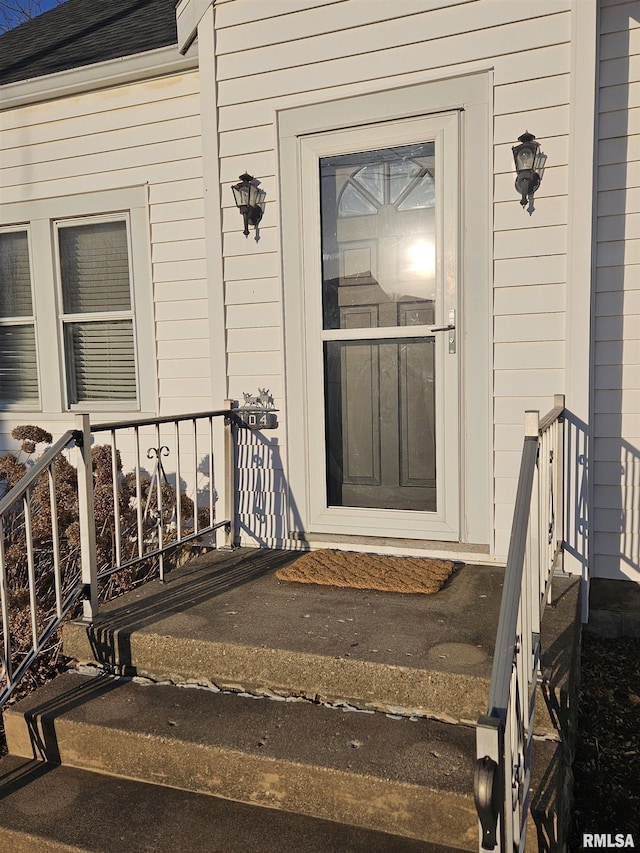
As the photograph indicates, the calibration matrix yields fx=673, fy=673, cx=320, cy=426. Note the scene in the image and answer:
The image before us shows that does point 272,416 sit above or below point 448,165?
below

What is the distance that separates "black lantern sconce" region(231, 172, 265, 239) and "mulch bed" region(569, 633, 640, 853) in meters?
2.71

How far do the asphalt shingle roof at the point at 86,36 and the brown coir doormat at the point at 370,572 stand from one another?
3240mm

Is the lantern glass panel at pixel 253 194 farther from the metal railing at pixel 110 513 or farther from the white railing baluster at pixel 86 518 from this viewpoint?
the white railing baluster at pixel 86 518

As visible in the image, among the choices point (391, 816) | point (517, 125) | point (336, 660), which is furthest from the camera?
point (517, 125)

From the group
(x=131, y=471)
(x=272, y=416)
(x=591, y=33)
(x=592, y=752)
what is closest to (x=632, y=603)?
(x=592, y=752)

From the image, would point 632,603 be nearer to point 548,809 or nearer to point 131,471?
point 548,809

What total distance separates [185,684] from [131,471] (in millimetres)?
2243

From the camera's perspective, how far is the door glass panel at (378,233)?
3.33 metres

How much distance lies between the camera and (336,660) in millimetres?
2299

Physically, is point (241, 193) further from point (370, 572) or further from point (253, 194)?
point (370, 572)

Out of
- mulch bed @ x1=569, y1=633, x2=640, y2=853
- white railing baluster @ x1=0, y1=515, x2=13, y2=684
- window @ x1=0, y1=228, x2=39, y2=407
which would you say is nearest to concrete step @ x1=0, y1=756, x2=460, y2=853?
white railing baluster @ x1=0, y1=515, x2=13, y2=684

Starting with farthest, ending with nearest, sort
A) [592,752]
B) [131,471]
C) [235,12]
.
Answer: [131,471] → [235,12] → [592,752]

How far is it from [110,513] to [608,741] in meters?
2.80

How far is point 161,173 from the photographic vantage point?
13.9ft
